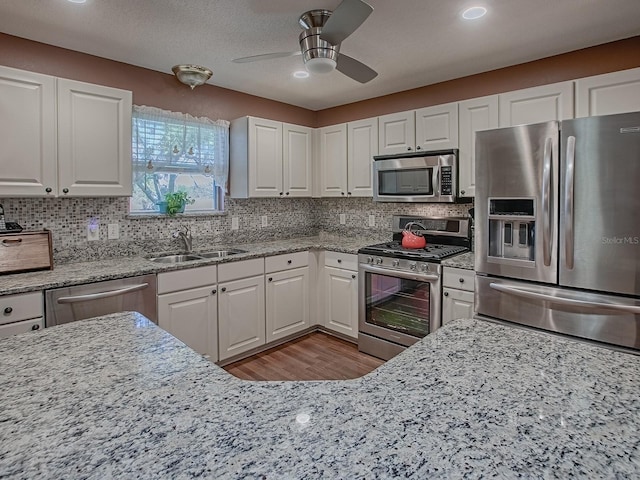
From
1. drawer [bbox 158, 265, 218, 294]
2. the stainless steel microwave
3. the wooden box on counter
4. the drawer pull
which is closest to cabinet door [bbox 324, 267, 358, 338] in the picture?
the stainless steel microwave

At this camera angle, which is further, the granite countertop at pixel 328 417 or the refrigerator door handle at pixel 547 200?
the refrigerator door handle at pixel 547 200

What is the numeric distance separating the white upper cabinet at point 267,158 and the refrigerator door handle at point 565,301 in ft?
7.19

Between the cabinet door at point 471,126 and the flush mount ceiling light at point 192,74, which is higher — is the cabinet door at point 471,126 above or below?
→ below

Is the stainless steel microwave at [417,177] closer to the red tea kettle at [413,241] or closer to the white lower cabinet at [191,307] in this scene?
the red tea kettle at [413,241]

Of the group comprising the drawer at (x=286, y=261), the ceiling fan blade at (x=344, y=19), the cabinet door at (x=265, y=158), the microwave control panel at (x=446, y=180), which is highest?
the ceiling fan blade at (x=344, y=19)

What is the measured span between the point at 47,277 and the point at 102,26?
1.56 m

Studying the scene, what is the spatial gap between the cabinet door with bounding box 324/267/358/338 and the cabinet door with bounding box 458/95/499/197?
1.24 metres

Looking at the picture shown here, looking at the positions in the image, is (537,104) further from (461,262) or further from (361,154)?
(361,154)

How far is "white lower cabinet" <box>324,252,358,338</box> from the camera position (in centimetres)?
360

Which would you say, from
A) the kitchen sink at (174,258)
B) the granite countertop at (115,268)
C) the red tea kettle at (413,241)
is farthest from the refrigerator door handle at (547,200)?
the kitchen sink at (174,258)

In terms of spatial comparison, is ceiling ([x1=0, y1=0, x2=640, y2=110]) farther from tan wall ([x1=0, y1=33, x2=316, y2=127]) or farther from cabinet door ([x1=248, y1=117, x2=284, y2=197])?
cabinet door ([x1=248, y1=117, x2=284, y2=197])

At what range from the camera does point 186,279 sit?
9.38 feet

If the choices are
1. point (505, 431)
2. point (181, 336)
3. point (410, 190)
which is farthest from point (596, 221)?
point (181, 336)

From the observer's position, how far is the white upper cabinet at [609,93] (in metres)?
2.43
